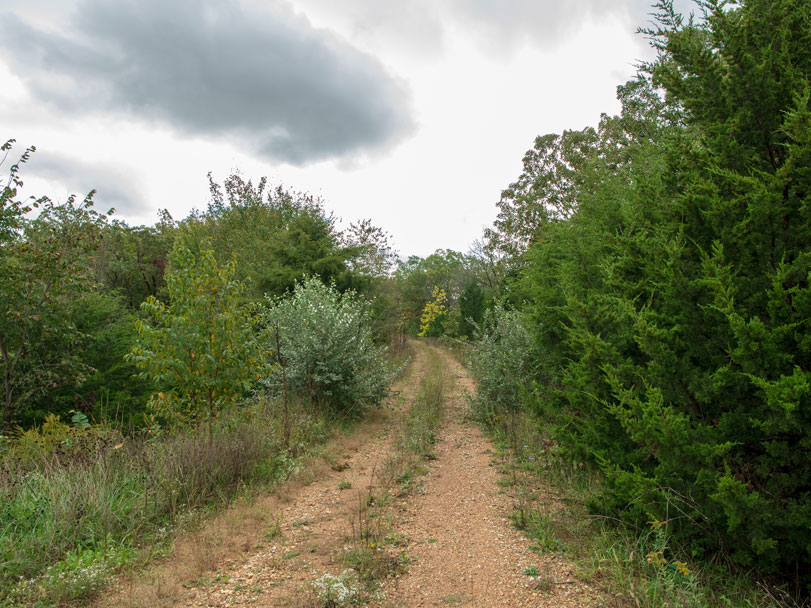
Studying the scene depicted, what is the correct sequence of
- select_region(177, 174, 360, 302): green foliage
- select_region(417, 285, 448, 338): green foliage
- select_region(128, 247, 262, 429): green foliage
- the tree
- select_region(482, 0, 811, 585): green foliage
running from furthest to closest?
select_region(417, 285, 448, 338): green foliage, select_region(177, 174, 360, 302): green foliage, the tree, select_region(128, 247, 262, 429): green foliage, select_region(482, 0, 811, 585): green foliage

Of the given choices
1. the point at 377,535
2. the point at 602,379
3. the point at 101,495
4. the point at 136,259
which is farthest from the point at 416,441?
the point at 136,259

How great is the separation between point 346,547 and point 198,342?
11.8ft

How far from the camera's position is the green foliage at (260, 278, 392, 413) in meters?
9.13

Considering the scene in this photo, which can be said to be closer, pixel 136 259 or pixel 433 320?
pixel 136 259

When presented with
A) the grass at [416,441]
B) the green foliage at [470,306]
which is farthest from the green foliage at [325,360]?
the green foliage at [470,306]

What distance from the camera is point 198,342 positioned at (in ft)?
20.1

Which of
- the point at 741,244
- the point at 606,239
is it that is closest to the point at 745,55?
the point at 741,244

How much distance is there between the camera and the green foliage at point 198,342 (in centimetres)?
610

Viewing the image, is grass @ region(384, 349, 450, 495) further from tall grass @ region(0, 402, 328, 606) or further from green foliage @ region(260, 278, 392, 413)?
tall grass @ region(0, 402, 328, 606)

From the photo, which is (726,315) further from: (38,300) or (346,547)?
(38,300)

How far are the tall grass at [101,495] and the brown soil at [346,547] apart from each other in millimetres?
396

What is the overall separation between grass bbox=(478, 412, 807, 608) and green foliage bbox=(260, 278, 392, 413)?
4.36 metres

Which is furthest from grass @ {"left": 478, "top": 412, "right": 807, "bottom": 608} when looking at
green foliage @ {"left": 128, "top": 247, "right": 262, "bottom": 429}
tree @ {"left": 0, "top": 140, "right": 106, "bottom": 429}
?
tree @ {"left": 0, "top": 140, "right": 106, "bottom": 429}

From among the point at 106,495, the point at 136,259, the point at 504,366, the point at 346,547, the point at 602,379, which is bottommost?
the point at 346,547
